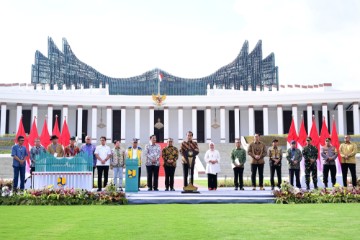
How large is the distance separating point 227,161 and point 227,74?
18.6 metres

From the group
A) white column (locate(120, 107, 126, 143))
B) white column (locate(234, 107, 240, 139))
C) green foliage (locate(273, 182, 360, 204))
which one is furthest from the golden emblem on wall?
green foliage (locate(273, 182, 360, 204))

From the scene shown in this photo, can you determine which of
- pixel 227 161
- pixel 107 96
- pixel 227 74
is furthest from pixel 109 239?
pixel 227 74

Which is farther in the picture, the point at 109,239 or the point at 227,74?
the point at 227,74

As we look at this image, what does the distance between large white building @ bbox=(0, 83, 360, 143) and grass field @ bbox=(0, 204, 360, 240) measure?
29.9 meters

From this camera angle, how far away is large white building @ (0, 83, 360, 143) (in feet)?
126

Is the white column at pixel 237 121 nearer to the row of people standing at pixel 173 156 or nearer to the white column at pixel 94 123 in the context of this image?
the white column at pixel 94 123

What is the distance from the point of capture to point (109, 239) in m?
5.80

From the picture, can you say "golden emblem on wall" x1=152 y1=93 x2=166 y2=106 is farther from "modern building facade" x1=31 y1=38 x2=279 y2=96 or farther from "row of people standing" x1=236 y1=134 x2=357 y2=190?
"row of people standing" x1=236 y1=134 x2=357 y2=190

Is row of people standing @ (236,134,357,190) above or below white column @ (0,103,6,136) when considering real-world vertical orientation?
below

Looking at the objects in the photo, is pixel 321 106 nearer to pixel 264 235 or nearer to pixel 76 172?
pixel 76 172

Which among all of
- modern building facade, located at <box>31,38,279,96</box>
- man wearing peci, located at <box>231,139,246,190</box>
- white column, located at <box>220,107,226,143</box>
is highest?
modern building facade, located at <box>31,38,279,96</box>

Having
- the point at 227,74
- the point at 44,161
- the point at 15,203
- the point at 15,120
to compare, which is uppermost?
the point at 227,74

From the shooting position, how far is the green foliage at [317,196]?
1133 centimetres

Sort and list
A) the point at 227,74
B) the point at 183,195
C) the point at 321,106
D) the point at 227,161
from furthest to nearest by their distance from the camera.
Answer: the point at 227,74 < the point at 321,106 < the point at 227,161 < the point at 183,195
